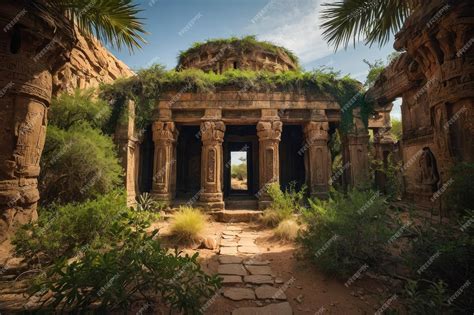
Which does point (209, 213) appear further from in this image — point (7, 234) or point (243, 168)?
point (243, 168)

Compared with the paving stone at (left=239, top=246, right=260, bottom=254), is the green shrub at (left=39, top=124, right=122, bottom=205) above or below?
above

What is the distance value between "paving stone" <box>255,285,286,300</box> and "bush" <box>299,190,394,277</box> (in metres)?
0.82

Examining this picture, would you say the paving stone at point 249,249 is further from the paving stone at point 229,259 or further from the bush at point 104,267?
the bush at point 104,267

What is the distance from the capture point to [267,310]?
2783 millimetres

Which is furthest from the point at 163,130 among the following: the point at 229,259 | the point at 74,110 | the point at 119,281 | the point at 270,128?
the point at 119,281

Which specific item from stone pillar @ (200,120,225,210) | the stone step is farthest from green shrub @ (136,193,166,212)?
the stone step

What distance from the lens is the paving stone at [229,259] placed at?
4.25 m

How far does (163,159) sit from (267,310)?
6324mm

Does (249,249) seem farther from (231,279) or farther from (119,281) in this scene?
(119,281)

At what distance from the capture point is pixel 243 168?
91.7 feet

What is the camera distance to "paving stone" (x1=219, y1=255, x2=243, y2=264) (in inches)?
167

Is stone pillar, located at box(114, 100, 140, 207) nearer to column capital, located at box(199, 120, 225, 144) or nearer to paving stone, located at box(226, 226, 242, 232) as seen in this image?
column capital, located at box(199, 120, 225, 144)

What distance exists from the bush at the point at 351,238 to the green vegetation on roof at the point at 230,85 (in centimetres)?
557

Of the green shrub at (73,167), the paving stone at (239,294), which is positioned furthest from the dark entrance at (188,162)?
the paving stone at (239,294)
